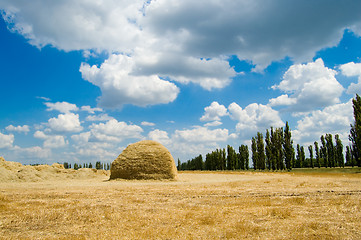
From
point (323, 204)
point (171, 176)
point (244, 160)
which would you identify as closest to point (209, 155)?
point (244, 160)

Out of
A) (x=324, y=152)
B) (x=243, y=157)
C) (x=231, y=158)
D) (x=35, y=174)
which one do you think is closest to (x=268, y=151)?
(x=243, y=157)

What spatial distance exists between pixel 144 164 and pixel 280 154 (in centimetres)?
4799

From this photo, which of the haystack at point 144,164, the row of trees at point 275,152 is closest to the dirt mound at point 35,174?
the haystack at point 144,164

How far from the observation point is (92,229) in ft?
21.2

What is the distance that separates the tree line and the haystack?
136 feet

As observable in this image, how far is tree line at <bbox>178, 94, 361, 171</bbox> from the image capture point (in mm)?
62781

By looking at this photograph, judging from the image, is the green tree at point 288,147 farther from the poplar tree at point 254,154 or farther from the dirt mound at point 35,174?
the dirt mound at point 35,174

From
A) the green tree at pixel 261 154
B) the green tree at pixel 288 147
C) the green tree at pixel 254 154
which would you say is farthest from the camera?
the green tree at pixel 254 154

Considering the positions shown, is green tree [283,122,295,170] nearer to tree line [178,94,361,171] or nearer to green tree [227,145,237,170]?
tree line [178,94,361,171]

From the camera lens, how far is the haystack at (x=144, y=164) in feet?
90.5

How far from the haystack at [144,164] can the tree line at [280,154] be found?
41.4 m

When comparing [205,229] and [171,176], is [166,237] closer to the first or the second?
[205,229]

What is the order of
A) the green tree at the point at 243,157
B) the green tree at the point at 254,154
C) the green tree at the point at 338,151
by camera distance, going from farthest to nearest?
1. the green tree at the point at 243,157
2. the green tree at the point at 338,151
3. the green tree at the point at 254,154

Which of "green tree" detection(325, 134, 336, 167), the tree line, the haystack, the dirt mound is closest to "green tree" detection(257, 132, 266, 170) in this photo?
the tree line
